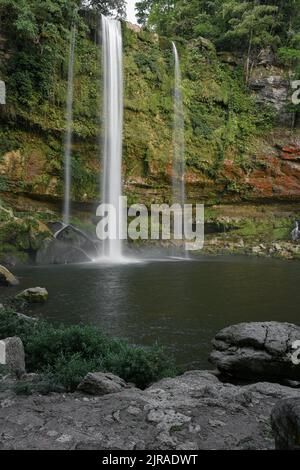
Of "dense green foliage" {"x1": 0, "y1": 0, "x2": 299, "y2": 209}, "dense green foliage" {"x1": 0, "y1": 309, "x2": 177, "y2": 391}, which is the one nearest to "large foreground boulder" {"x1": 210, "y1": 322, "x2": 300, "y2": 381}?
"dense green foliage" {"x1": 0, "y1": 309, "x2": 177, "y2": 391}

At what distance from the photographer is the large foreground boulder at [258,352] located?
7344 millimetres

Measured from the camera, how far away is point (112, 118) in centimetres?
2880

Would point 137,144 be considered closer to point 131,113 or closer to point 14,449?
point 131,113

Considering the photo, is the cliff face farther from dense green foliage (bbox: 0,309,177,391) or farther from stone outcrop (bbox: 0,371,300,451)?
stone outcrop (bbox: 0,371,300,451)

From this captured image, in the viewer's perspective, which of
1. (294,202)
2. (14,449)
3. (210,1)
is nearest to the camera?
(14,449)

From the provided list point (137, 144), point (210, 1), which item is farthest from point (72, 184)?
point (210, 1)

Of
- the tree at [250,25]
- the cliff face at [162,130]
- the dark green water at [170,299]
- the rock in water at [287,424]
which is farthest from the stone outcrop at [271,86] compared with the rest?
the rock in water at [287,424]

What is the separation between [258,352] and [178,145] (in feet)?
84.7

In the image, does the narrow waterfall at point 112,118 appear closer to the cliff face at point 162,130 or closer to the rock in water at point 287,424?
A: the cliff face at point 162,130

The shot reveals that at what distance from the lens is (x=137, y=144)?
29.7m

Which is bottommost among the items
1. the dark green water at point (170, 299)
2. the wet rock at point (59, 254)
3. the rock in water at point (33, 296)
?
the dark green water at point (170, 299)

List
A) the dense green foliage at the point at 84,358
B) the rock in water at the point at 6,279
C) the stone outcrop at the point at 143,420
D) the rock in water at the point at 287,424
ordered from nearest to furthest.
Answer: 1. the rock in water at the point at 287,424
2. the stone outcrop at the point at 143,420
3. the dense green foliage at the point at 84,358
4. the rock in water at the point at 6,279

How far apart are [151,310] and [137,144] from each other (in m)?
20.0

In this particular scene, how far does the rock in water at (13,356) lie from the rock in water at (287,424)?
4.13 metres
